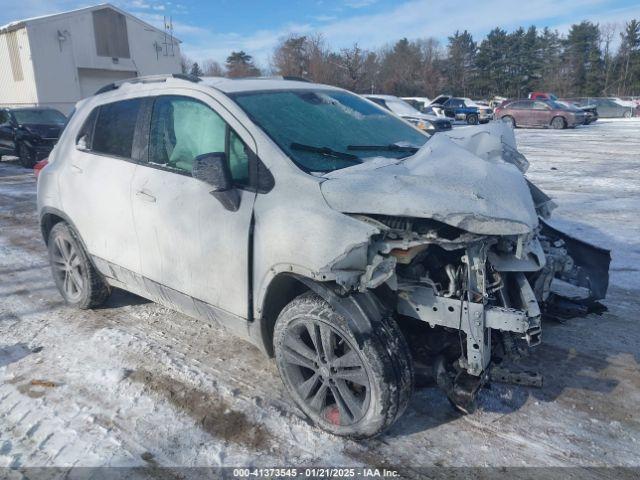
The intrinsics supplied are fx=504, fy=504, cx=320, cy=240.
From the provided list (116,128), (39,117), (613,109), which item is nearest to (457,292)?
(116,128)

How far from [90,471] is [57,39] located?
104 feet

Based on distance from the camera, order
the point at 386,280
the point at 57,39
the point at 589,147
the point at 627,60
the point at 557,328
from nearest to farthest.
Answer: the point at 386,280, the point at 557,328, the point at 589,147, the point at 57,39, the point at 627,60

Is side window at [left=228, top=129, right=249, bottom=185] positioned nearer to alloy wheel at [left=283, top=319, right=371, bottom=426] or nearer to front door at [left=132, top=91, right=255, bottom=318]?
front door at [left=132, top=91, right=255, bottom=318]

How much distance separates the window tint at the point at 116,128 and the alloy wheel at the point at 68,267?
972 mm

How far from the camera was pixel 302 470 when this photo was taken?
2639mm

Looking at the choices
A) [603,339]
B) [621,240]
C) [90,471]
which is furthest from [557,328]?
[90,471]

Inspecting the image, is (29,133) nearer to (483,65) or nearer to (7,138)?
(7,138)

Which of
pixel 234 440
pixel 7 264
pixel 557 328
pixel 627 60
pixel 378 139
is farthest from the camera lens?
pixel 627 60

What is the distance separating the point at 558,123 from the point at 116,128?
26.5 metres

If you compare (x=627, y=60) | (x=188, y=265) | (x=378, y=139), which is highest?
(x=627, y=60)

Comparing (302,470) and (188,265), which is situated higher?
(188,265)

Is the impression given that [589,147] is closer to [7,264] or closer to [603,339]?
[603,339]

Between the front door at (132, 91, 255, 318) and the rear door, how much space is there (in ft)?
0.60

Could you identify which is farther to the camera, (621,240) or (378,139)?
(621,240)
